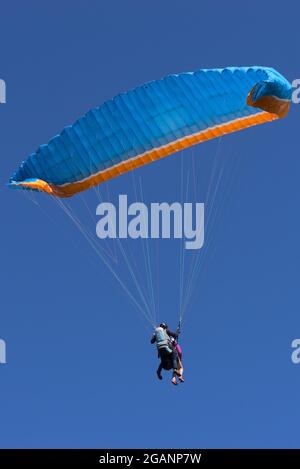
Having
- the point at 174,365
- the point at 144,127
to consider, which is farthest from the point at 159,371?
the point at 144,127

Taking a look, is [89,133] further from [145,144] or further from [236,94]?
[236,94]

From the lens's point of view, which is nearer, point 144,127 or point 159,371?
point 159,371

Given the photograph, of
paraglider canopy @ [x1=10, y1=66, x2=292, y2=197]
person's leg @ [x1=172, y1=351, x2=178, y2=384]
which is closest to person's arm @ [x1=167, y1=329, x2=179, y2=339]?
person's leg @ [x1=172, y1=351, x2=178, y2=384]

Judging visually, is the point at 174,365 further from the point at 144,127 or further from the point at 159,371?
the point at 144,127

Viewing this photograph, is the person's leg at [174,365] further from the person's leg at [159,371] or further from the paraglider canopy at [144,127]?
the paraglider canopy at [144,127]

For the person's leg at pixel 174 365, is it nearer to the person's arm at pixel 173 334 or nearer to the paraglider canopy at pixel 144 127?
the person's arm at pixel 173 334

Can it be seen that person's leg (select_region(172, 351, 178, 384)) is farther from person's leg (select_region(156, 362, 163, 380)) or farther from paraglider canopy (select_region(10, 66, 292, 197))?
paraglider canopy (select_region(10, 66, 292, 197))

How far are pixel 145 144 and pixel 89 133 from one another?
3.91ft

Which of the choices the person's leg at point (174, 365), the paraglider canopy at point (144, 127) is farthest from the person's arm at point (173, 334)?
the paraglider canopy at point (144, 127)

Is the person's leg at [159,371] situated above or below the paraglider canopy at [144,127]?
below

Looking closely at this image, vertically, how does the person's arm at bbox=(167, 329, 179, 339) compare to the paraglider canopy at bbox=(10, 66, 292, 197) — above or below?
below

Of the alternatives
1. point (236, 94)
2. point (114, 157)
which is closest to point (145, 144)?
point (114, 157)
